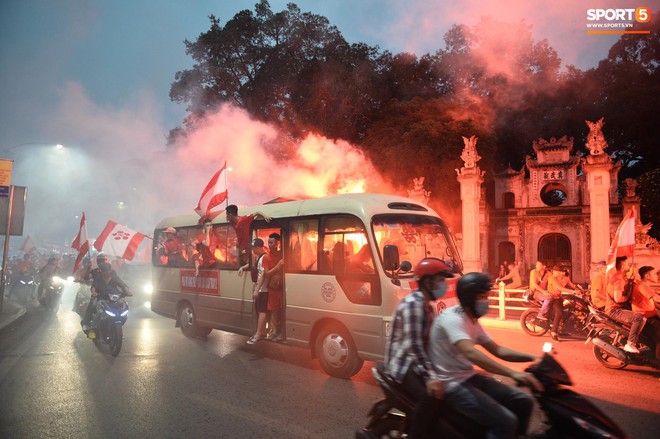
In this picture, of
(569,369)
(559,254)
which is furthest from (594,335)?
(559,254)

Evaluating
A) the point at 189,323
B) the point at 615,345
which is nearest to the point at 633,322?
the point at 615,345

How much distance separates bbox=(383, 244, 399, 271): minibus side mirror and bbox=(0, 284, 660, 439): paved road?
1747 mm

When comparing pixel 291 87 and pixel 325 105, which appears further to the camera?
pixel 291 87

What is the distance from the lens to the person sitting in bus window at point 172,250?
1113 centimetres

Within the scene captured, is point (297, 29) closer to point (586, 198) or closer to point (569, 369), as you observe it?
point (586, 198)

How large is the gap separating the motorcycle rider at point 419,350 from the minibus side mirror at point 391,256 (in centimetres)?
262

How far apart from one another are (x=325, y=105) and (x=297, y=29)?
300 inches

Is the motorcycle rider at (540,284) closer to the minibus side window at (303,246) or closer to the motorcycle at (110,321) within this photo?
the minibus side window at (303,246)

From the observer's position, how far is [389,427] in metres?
3.64

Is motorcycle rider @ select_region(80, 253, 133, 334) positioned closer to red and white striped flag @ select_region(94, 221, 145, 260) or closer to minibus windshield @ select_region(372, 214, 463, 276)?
red and white striped flag @ select_region(94, 221, 145, 260)

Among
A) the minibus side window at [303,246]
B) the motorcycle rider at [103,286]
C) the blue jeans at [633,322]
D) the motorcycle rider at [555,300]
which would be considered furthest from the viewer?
→ the motorcycle rider at [555,300]

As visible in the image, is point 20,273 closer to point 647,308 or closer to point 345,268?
point 345,268

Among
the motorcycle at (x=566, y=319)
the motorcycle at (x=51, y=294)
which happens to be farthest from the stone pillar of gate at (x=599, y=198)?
the motorcycle at (x=51, y=294)

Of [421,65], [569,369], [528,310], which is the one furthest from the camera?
[421,65]
